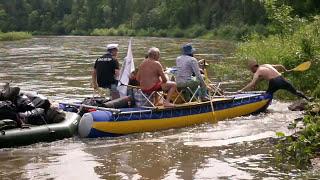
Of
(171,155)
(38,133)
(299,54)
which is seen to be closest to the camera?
(171,155)

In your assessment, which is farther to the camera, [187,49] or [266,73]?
[266,73]

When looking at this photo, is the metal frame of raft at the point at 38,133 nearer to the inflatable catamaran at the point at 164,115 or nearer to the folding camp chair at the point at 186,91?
the inflatable catamaran at the point at 164,115

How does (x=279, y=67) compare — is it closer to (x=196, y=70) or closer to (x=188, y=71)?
(x=196, y=70)

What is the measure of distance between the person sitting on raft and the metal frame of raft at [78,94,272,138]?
1.70 feet

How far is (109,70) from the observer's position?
11.8 m

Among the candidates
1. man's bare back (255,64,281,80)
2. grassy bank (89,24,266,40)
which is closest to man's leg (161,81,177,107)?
man's bare back (255,64,281,80)

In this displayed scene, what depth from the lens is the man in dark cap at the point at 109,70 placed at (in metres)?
11.7

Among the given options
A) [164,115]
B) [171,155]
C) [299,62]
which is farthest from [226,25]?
[171,155]

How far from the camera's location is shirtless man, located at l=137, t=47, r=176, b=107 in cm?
1098

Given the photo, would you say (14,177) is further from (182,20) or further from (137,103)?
(182,20)

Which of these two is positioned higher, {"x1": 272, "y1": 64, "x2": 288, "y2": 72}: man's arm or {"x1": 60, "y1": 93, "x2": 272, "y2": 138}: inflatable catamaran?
{"x1": 272, "y1": 64, "x2": 288, "y2": 72}: man's arm

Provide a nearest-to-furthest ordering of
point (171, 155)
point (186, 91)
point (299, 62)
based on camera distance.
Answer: point (171, 155), point (186, 91), point (299, 62)

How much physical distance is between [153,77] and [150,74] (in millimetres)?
88

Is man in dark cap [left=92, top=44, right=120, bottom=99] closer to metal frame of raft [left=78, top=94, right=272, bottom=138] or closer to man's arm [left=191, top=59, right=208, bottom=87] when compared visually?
metal frame of raft [left=78, top=94, right=272, bottom=138]
